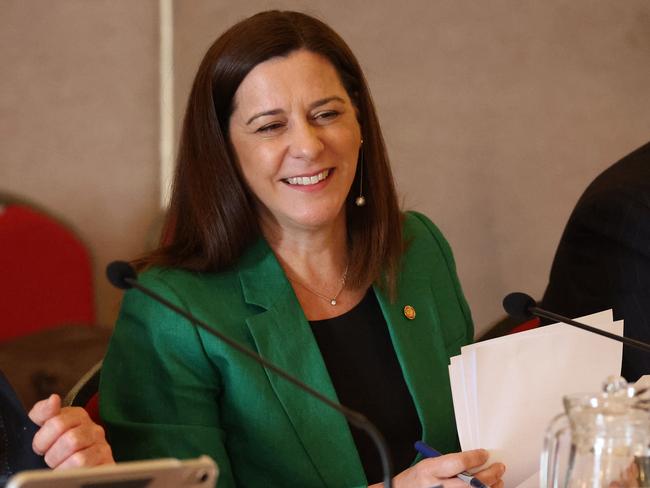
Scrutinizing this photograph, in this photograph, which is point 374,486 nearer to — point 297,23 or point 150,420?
point 150,420

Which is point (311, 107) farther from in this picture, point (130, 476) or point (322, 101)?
point (130, 476)

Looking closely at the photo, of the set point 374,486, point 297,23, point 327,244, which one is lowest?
point 374,486

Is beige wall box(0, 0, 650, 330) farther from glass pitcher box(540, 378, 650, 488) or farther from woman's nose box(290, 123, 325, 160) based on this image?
glass pitcher box(540, 378, 650, 488)

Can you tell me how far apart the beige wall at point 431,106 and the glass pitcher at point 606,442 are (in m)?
2.02

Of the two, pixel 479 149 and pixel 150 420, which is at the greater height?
pixel 479 149

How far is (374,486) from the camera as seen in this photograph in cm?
161

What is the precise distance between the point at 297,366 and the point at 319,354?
4 centimetres

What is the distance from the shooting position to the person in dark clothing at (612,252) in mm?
2076

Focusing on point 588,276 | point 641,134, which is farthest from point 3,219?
point 641,134

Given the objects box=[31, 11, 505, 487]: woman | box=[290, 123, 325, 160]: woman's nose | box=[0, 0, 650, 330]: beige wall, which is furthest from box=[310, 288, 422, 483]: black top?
box=[0, 0, 650, 330]: beige wall

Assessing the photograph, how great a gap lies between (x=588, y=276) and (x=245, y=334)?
81 cm

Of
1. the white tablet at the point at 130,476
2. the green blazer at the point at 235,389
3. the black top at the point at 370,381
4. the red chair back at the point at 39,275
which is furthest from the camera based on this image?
the red chair back at the point at 39,275

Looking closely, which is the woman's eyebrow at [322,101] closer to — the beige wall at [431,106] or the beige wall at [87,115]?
the beige wall at [431,106]

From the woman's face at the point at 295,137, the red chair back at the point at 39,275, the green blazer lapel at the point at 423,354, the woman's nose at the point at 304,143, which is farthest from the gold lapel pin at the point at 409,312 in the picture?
the red chair back at the point at 39,275
